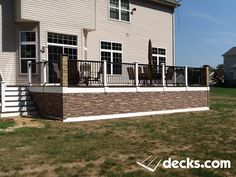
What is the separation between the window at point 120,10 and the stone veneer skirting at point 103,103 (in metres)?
6.36

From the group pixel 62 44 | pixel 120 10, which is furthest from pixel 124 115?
pixel 120 10

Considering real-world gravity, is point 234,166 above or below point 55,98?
below

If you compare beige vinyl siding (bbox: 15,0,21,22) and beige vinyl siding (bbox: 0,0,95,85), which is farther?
beige vinyl siding (bbox: 0,0,95,85)

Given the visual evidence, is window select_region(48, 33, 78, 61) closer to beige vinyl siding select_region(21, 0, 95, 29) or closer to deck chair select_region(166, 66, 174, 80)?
beige vinyl siding select_region(21, 0, 95, 29)

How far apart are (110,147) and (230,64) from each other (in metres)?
57.9

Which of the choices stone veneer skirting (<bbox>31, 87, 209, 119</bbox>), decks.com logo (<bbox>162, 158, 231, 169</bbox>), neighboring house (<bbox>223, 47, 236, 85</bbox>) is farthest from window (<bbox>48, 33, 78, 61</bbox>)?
neighboring house (<bbox>223, 47, 236, 85</bbox>)

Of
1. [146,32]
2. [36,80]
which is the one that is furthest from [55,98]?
[146,32]

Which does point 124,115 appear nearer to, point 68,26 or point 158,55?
point 68,26

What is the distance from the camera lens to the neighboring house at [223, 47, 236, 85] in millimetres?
61750

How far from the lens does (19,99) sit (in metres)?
16.0

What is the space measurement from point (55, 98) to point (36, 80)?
3.15 metres

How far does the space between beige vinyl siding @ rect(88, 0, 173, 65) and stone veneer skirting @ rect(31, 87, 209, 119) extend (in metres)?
4.82

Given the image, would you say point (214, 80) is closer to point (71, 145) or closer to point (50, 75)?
point (50, 75)

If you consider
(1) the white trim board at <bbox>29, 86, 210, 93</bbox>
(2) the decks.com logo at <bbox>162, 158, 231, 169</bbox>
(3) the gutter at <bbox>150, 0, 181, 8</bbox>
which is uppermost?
(3) the gutter at <bbox>150, 0, 181, 8</bbox>
